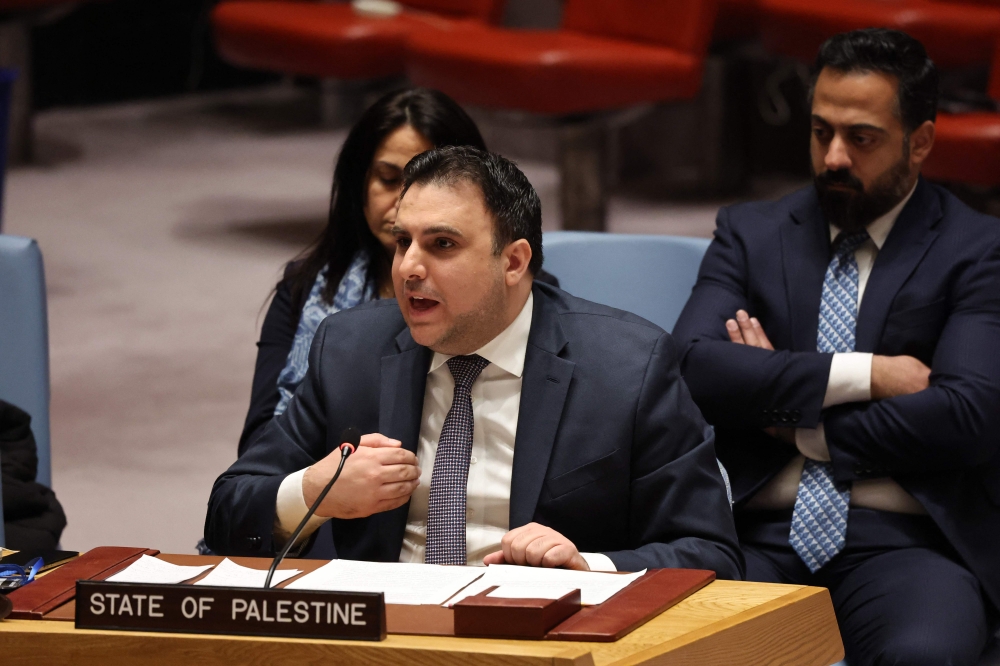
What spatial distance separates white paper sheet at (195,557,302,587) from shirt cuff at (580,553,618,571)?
39 centimetres

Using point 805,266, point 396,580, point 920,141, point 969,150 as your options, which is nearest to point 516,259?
point 396,580

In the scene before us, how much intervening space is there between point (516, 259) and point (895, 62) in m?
0.85

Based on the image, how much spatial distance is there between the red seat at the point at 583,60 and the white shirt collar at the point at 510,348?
318 cm

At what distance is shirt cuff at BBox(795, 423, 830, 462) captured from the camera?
2.42 m

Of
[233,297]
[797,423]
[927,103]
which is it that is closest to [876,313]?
[797,423]

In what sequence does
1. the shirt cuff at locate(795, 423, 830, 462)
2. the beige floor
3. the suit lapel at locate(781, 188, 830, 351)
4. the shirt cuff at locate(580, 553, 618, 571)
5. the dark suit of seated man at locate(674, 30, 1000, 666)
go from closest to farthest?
1. the shirt cuff at locate(580, 553, 618, 571)
2. the dark suit of seated man at locate(674, 30, 1000, 666)
3. the shirt cuff at locate(795, 423, 830, 462)
4. the suit lapel at locate(781, 188, 830, 351)
5. the beige floor

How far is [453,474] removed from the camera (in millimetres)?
2070

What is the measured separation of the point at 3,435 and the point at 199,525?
1108mm

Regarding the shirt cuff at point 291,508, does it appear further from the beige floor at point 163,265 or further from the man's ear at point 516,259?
the beige floor at point 163,265

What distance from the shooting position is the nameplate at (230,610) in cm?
147

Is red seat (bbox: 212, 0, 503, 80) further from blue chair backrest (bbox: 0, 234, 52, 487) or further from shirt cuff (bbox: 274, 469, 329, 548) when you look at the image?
shirt cuff (bbox: 274, 469, 329, 548)

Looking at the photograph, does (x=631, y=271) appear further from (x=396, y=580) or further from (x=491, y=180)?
(x=396, y=580)

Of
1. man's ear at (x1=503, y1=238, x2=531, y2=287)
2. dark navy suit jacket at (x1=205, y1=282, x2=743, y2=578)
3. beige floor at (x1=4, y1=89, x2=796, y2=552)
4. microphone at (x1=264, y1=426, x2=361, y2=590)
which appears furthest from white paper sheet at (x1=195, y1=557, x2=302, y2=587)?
beige floor at (x1=4, y1=89, x2=796, y2=552)

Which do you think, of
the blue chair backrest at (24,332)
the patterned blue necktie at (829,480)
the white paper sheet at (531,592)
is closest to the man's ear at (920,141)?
the patterned blue necktie at (829,480)
